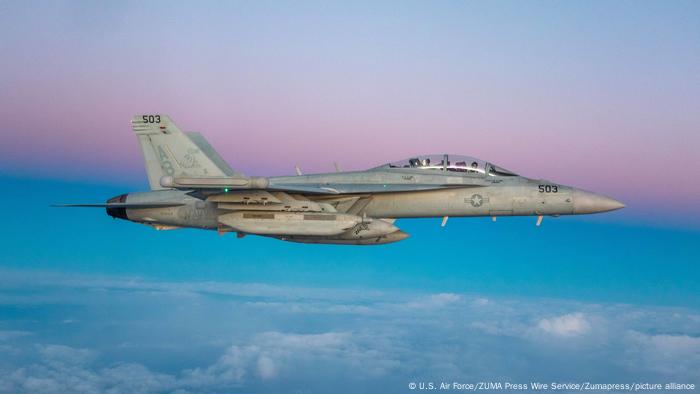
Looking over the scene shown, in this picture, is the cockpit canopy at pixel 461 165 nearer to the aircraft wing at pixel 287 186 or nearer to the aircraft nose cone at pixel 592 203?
the aircraft wing at pixel 287 186

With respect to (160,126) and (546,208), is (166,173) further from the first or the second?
(546,208)

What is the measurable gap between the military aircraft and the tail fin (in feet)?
2.73

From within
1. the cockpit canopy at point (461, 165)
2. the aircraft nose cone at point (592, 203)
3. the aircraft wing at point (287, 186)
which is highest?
the cockpit canopy at point (461, 165)

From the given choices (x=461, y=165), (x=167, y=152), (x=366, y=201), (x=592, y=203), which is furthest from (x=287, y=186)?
(x=592, y=203)

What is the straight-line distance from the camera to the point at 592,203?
74.6 ft

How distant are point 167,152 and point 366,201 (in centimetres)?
629

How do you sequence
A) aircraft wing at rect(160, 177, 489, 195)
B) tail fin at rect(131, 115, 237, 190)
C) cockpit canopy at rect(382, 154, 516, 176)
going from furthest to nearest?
tail fin at rect(131, 115, 237, 190) < cockpit canopy at rect(382, 154, 516, 176) < aircraft wing at rect(160, 177, 489, 195)

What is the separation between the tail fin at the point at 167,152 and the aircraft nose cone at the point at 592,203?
34.5 ft

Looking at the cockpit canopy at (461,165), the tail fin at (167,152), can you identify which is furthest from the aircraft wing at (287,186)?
the tail fin at (167,152)

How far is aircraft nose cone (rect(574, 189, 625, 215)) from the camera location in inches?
894

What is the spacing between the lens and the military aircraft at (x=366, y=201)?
2272 centimetres

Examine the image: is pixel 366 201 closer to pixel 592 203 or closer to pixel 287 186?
pixel 287 186

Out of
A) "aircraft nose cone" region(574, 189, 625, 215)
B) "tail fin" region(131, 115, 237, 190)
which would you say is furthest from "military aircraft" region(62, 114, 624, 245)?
"tail fin" region(131, 115, 237, 190)

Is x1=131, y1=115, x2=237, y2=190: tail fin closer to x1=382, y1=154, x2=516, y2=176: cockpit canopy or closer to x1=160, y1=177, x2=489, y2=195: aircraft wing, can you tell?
x1=160, y1=177, x2=489, y2=195: aircraft wing
